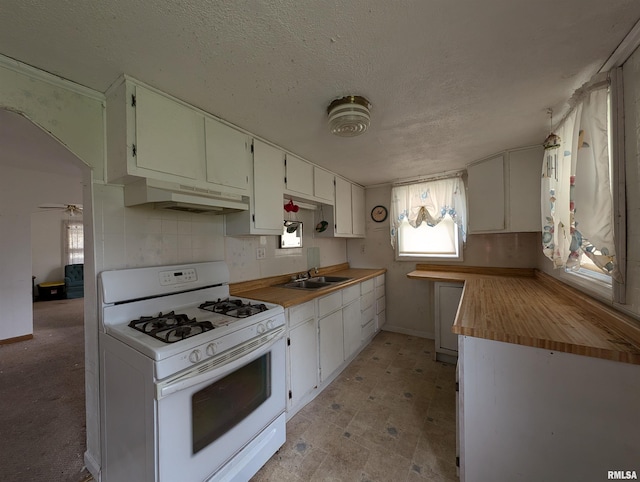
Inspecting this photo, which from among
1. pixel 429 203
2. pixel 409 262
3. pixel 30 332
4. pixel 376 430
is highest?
pixel 429 203

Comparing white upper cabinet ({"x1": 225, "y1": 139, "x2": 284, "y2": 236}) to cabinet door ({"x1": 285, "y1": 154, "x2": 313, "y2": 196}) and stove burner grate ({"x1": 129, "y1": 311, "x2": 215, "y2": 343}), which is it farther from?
stove burner grate ({"x1": 129, "y1": 311, "x2": 215, "y2": 343})

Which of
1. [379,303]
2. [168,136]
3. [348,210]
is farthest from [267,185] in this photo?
[379,303]

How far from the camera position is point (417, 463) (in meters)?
1.46

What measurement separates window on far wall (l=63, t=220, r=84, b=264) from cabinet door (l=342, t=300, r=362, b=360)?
7256mm

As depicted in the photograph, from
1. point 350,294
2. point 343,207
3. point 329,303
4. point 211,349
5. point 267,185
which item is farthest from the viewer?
point 343,207

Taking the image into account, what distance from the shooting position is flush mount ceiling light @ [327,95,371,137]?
56.1 inches

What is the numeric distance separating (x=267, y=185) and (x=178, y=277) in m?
0.96

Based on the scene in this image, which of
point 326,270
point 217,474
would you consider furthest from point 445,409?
point 326,270

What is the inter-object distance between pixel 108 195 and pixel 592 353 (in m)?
2.43

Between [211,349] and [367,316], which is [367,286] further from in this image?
[211,349]

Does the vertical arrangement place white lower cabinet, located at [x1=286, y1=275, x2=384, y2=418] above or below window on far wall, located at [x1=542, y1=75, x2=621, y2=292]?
below

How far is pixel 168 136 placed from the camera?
4.58 ft

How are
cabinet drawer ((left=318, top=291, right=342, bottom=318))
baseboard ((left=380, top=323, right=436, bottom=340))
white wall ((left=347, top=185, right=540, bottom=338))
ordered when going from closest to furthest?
cabinet drawer ((left=318, top=291, right=342, bottom=318)), white wall ((left=347, top=185, right=540, bottom=338)), baseboard ((left=380, top=323, right=436, bottom=340))

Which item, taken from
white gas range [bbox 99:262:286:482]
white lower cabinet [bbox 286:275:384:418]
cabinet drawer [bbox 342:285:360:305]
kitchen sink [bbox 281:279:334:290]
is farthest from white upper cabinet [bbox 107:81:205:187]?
cabinet drawer [bbox 342:285:360:305]
